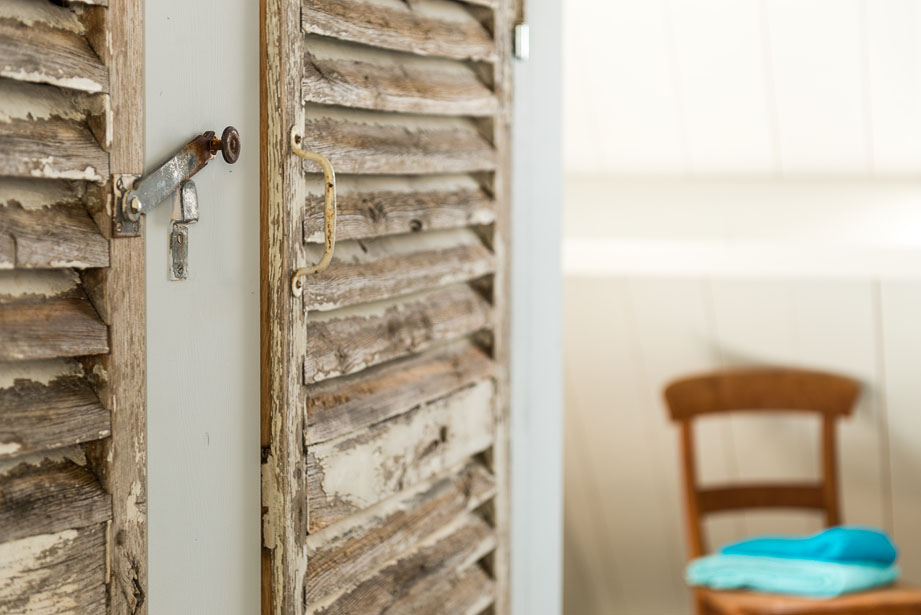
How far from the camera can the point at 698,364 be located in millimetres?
2180

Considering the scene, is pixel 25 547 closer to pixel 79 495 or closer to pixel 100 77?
pixel 79 495

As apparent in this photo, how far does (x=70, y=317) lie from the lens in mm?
676

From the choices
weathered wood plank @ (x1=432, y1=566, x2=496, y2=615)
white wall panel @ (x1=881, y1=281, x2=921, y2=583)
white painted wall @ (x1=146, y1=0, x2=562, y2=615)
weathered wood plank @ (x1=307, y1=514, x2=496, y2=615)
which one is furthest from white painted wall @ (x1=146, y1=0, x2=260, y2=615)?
white wall panel @ (x1=881, y1=281, x2=921, y2=583)

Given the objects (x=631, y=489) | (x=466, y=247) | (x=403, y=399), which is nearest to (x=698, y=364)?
(x=631, y=489)

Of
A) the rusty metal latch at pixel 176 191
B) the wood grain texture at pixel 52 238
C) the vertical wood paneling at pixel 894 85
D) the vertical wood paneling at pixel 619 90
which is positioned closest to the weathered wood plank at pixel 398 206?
the rusty metal latch at pixel 176 191

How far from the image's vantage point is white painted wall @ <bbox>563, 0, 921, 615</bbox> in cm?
184

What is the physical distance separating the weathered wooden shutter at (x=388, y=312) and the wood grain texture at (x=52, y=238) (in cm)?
18

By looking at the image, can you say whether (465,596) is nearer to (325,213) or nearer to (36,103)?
(325,213)

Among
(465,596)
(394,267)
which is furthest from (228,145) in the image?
(465,596)

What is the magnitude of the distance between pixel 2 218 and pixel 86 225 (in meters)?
0.07

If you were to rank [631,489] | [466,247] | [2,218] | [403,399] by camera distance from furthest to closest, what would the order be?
[631,489]
[466,247]
[403,399]
[2,218]

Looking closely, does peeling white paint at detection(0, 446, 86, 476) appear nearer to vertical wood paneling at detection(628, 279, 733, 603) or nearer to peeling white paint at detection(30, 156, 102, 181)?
peeling white paint at detection(30, 156, 102, 181)

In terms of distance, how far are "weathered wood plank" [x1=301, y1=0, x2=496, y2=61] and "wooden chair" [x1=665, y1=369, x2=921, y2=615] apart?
1.15 metres

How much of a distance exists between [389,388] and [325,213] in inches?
9.1
